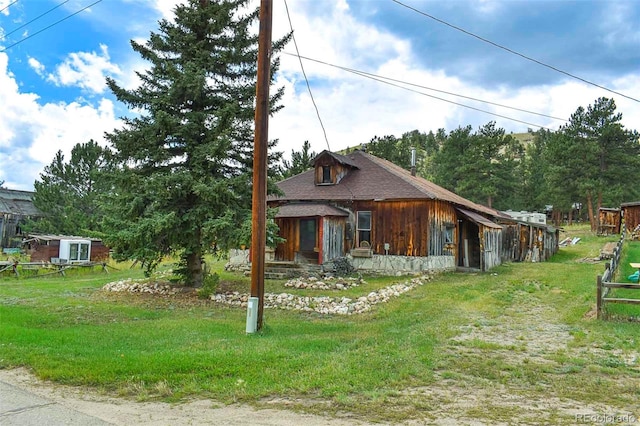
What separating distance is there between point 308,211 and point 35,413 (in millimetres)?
15276

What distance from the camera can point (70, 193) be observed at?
112 ft

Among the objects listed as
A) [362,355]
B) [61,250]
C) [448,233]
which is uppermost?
[448,233]

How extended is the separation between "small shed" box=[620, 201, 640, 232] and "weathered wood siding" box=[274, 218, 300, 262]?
26.8 metres

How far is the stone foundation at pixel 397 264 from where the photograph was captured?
64.2 ft

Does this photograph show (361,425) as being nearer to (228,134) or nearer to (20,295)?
(228,134)

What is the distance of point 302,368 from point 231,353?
1.32 meters

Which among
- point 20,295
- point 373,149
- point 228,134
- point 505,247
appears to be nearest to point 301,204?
point 228,134

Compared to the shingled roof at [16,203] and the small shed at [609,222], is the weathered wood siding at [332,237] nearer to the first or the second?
the small shed at [609,222]

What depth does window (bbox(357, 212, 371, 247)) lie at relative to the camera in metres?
20.6

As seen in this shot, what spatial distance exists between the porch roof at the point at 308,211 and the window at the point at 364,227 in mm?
787

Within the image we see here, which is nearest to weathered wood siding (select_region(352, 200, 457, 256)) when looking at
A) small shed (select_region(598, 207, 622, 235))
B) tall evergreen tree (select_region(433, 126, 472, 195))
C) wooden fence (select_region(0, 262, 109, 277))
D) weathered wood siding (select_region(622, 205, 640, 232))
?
wooden fence (select_region(0, 262, 109, 277))

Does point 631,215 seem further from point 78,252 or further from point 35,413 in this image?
point 78,252

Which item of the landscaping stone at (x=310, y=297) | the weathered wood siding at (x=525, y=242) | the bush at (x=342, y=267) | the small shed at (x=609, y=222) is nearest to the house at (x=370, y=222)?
the bush at (x=342, y=267)

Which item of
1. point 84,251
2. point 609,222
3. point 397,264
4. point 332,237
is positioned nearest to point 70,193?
point 84,251
